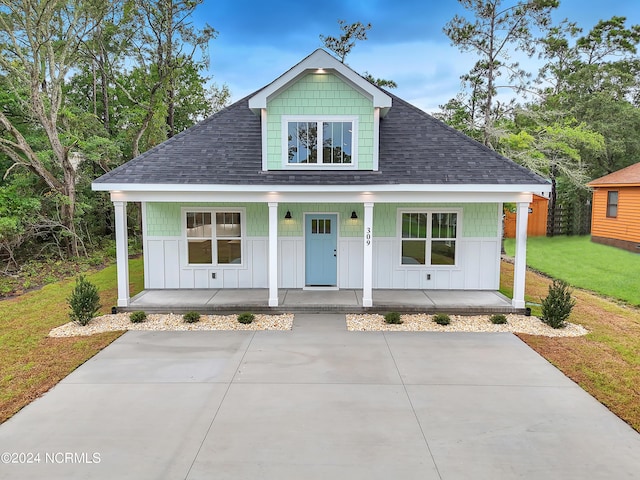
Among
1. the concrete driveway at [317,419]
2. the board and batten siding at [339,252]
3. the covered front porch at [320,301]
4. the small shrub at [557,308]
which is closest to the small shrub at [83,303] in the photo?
the covered front porch at [320,301]

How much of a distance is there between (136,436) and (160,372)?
1.82 meters

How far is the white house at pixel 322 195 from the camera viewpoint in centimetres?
932

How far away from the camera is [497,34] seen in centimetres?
1650

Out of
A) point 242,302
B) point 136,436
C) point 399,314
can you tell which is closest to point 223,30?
point 242,302

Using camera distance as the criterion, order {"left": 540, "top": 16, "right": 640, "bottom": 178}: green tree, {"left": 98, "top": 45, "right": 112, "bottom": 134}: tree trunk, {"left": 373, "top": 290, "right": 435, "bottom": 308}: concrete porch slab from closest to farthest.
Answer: {"left": 373, "top": 290, "right": 435, "bottom": 308}: concrete porch slab
{"left": 98, "top": 45, "right": 112, "bottom": 134}: tree trunk
{"left": 540, "top": 16, "right": 640, "bottom": 178}: green tree

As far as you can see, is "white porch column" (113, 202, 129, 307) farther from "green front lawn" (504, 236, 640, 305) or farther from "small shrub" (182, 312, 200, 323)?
"green front lawn" (504, 236, 640, 305)

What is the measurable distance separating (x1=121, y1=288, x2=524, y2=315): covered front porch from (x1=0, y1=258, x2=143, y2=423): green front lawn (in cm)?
148

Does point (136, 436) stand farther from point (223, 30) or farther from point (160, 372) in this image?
point (223, 30)

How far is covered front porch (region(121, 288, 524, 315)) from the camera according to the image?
938cm

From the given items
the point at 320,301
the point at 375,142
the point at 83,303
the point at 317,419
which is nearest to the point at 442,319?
the point at 320,301

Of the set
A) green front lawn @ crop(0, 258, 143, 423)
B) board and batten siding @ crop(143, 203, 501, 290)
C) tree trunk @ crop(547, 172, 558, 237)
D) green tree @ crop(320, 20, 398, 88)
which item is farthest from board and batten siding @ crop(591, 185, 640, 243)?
green front lawn @ crop(0, 258, 143, 423)

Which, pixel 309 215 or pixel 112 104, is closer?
pixel 309 215

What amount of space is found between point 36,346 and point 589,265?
1754 cm

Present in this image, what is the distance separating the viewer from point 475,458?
4219 mm
